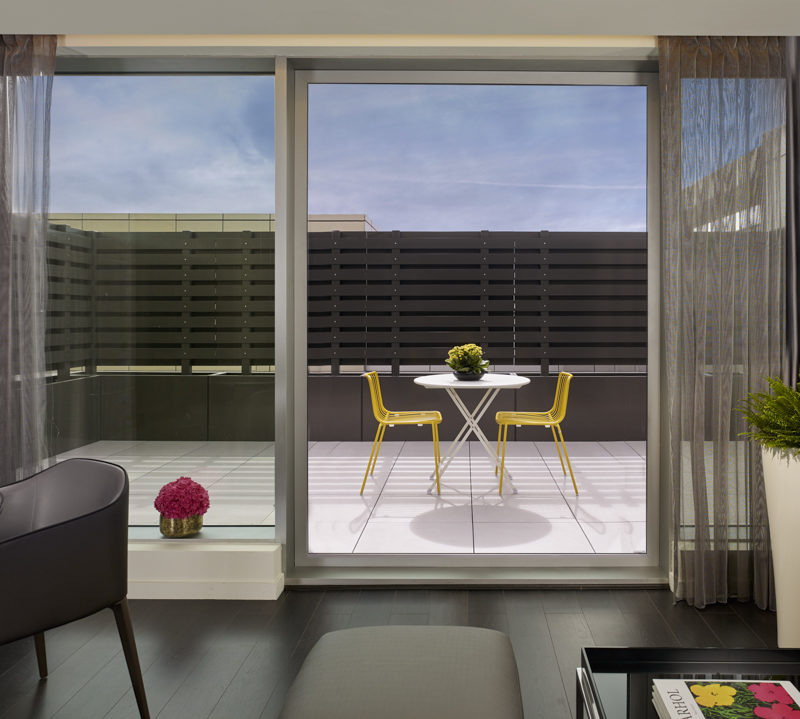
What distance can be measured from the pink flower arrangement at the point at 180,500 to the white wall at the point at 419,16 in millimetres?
2062

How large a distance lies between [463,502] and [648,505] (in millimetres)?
995

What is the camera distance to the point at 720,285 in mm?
3152

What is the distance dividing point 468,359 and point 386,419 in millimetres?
630

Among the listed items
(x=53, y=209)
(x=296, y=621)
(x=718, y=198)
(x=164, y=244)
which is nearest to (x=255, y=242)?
(x=164, y=244)

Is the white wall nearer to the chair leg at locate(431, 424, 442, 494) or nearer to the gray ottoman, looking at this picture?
the gray ottoman

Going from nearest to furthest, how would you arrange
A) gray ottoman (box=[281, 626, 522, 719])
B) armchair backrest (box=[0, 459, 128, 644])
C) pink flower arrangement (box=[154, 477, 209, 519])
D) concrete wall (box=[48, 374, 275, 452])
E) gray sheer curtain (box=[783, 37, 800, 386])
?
gray ottoman (box=[281, 626, 522, 719]) < armchair backrest (box=[0, 459, 128, 644]) < gray sheer curtain (box=[783, 37, 800, 386]) < pink flower arrangement (box=[154, 477, 209, 519]) < concrete wall (box=[48, 374, 275, 452])

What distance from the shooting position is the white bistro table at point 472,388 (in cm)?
383

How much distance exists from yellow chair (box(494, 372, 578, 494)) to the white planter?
121 cm

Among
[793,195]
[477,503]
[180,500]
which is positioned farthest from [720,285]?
[180,500]

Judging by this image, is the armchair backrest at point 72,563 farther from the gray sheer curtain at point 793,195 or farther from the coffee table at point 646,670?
the gray sheer curtain at point 793,195

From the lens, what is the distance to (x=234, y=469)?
344cm

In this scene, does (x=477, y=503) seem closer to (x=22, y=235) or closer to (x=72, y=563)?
(x=72, y=563)

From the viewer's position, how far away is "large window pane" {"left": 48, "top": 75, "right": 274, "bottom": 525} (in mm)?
3406

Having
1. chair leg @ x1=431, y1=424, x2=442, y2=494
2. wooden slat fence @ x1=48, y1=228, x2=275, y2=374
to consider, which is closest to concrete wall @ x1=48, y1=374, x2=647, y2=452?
wooden slat fence @ x1=48, y1=228, x2=275, y2=374
